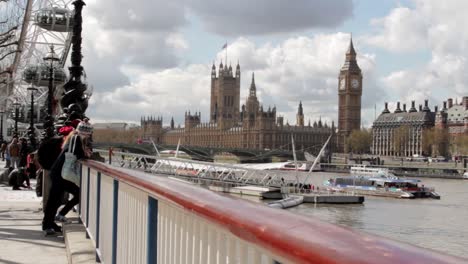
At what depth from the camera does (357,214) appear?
114 ft

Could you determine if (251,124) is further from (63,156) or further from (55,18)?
(63,156)

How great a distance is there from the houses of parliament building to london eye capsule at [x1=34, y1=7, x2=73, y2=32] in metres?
90.2

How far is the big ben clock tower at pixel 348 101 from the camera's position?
472 feet

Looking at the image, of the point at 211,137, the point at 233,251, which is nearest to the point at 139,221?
the point at 233,251

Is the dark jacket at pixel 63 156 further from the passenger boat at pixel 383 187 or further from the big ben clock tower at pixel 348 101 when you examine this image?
the big ben clock tower at pixel 348 101

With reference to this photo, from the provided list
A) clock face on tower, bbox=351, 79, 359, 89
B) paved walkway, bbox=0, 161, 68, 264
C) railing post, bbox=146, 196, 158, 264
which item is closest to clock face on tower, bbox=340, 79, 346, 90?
clock face on tower, bbox=351, 79, 359, 89

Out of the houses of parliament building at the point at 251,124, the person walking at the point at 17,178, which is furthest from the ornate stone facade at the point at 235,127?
the person walking at the point at 17,178

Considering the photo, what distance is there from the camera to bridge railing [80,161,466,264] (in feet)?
3.09

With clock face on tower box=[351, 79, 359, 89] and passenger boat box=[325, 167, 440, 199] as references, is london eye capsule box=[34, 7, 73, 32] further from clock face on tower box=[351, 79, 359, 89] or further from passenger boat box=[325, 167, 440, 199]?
clock face on tower box=[351, 79, 359, 89]

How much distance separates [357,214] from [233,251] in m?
34.3

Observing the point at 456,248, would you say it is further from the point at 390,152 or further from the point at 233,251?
the point at 390,152

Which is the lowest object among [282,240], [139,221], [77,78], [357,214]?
[357,214]

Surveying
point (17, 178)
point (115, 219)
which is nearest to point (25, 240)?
point (115, 219)

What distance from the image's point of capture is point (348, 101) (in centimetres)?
14412
